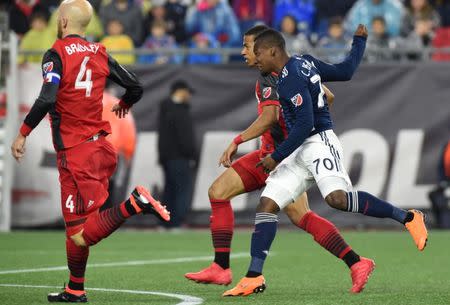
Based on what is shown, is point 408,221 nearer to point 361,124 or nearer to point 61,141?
point 61,141

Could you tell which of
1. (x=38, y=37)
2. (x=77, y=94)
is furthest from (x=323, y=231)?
(x=38, y=37)

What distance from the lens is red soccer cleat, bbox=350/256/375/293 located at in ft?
29.0

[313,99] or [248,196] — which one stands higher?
[313,99]

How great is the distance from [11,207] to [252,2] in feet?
18.1

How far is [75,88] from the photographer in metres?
8.27

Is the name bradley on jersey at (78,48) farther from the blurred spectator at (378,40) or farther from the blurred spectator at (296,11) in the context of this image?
the blurred spectator at (296,11)

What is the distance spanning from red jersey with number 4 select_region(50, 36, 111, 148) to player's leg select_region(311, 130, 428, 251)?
5.47 ft

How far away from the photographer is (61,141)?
832 centimetres

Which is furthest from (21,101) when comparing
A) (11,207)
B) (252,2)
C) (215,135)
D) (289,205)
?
(289,205)

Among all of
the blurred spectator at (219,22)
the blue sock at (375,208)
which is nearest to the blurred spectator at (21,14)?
the blurred spectator at (219,22)

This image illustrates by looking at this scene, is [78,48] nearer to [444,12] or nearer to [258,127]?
[258,127]

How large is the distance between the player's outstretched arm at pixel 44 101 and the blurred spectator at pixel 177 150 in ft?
31.2

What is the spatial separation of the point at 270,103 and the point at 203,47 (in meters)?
10.00

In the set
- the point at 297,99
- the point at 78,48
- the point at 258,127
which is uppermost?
the point at 78,48
